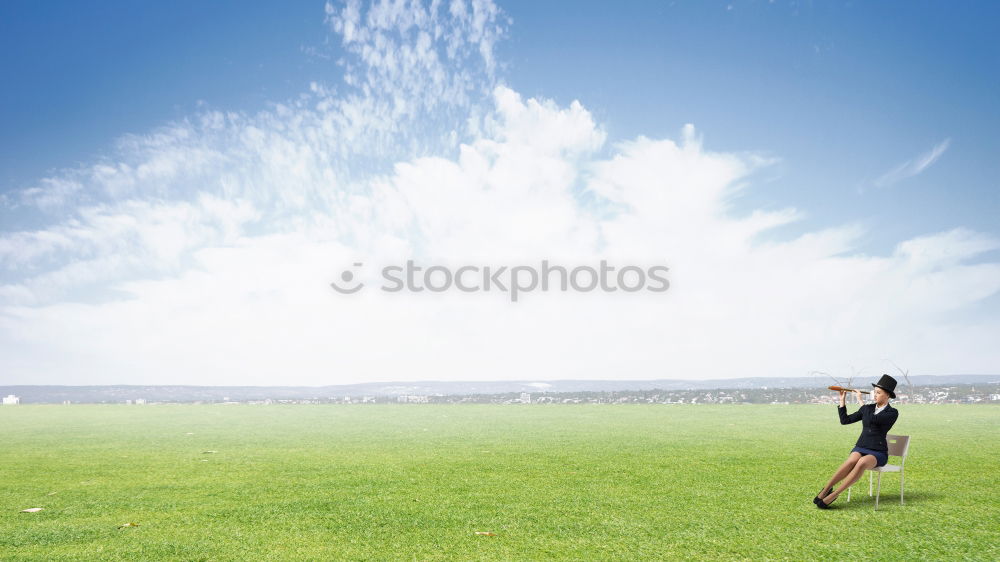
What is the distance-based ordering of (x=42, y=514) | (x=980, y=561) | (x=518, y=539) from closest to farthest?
(x=980, y=561)
(x=518, y=539)
(x=42, y=514)

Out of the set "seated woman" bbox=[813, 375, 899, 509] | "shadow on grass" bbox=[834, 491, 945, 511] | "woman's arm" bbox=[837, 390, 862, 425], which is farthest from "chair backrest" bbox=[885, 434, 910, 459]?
"shadow on grass" bbox=[834, 491, 945, 511]

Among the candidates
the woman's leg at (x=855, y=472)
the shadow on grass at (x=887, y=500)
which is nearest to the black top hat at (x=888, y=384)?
the woman's leg at (x=855, y=472)

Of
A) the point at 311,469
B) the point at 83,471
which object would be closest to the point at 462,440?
the point at 311,469

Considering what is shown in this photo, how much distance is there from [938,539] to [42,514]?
9.05 meters

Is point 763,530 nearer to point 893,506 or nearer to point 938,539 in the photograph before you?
point 938,539

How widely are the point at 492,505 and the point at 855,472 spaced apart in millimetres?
4032

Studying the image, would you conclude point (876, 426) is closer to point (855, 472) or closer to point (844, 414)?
point (844, 414)

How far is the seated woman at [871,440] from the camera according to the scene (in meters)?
6.37

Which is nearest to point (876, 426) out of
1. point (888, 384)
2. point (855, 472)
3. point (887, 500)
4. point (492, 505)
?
point (888, 384)

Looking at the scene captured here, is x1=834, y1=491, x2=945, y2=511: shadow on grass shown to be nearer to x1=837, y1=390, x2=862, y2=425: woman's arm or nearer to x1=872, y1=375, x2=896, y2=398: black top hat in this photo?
x1=837, y1=390, x2=862, y2=425: woman's arm

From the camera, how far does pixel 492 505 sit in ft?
21.4

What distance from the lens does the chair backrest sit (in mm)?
6711

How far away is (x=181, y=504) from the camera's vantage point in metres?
6.76

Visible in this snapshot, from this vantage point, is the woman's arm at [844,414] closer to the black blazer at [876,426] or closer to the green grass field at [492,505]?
the black blazer at [876,426]
